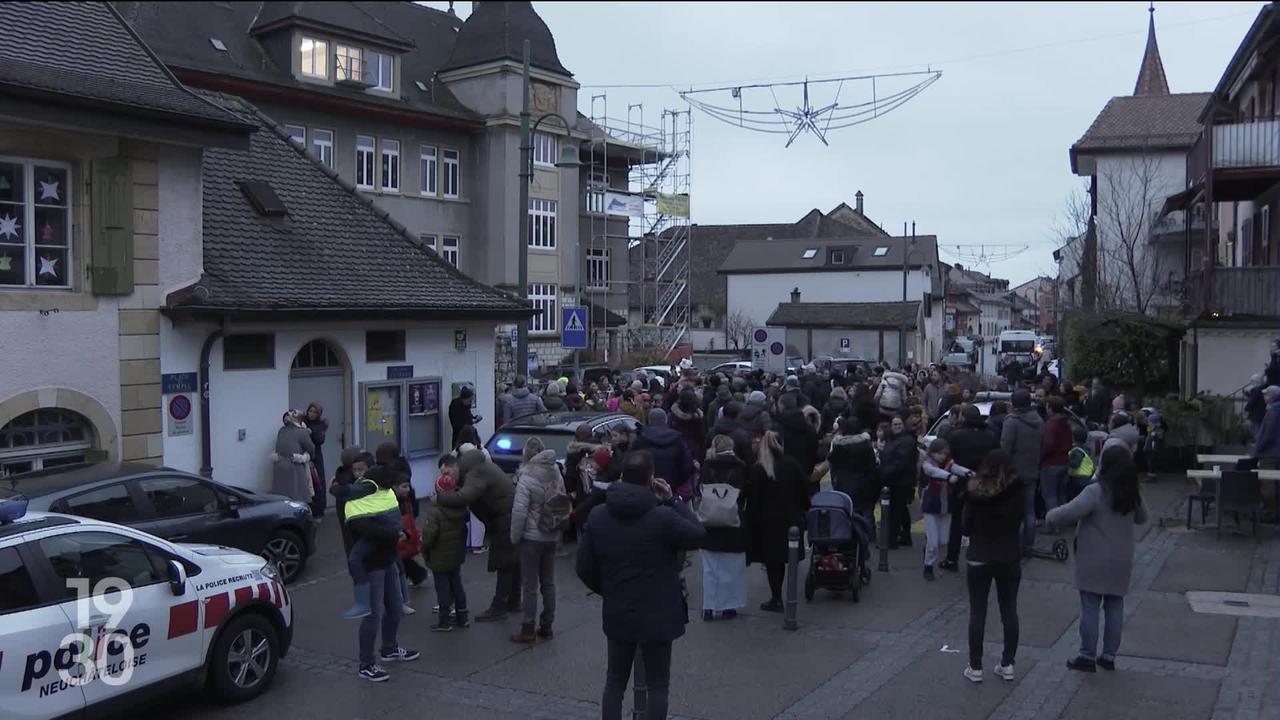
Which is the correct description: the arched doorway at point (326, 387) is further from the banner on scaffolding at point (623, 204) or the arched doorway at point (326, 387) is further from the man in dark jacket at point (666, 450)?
the banner on scaffolding at point (623, 204)

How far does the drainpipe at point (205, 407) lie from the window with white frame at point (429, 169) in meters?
23.9

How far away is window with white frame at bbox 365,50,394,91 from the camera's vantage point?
3438cm

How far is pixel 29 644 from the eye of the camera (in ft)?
20.9

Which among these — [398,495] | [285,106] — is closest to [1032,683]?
[398,495]

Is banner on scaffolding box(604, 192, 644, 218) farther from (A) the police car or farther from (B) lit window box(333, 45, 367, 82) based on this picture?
(A) the police car

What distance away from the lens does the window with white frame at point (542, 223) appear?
40.1m

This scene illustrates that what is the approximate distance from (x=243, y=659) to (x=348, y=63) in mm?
29315

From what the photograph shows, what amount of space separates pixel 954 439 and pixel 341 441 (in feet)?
30.5

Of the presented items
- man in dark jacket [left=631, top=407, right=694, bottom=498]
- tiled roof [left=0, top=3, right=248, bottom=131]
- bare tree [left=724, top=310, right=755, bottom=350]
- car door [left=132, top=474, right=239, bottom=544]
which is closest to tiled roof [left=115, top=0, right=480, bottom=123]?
tiled roof [left=0, top=3, right=248, bottom=131]

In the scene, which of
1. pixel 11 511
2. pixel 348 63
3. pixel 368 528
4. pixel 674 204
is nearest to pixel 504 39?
pixel 348 63

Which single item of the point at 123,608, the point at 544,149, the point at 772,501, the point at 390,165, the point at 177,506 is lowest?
the point at 123,608

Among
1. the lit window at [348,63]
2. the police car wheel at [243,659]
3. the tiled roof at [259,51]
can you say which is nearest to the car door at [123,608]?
the police car wheel at [243,659]

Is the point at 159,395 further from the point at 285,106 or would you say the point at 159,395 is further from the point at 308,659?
the point at 285,106

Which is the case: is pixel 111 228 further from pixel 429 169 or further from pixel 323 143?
pixel 429 169
